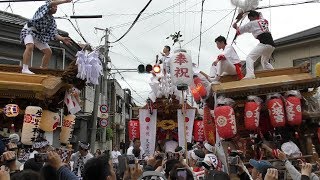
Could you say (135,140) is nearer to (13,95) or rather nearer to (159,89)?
(159,89)

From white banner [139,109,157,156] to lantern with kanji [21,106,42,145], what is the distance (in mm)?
4749

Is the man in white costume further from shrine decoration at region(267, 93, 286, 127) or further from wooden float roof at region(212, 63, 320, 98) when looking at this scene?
shrine decoration at region(267, 93, 286, 127)

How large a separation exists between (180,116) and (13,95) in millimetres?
5143

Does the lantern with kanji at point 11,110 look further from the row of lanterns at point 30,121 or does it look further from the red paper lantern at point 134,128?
the red paper lantern at point 134,128

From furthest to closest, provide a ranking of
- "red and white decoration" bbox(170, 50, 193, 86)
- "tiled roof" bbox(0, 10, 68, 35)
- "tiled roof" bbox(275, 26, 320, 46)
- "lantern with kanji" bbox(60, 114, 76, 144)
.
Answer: "tiled roof" bbox(0, 10, 68, 35) < "tiled roof" bbox(275, 26, 320, 46) < "red and white decoration" bbox(170, 50, 193, 86) < "lantern with kanji" bbox(60, 114, 76, 144)

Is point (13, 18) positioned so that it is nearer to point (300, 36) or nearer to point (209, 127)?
point (209, 127)

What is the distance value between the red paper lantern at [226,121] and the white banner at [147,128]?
389 centimetres

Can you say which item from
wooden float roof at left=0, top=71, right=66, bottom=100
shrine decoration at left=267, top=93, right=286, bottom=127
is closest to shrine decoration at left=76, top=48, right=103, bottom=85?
wooden float roof at left=0, top=71, right=66, bottom=100

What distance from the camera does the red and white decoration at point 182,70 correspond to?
902 centimetres

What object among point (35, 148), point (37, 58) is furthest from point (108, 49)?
point (35, 148)

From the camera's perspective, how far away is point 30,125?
6805 millimetres

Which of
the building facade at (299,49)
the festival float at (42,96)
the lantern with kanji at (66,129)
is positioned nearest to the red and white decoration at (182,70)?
the festival float at (42,96)

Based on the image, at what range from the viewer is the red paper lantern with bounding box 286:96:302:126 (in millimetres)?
7434

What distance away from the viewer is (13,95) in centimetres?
705
